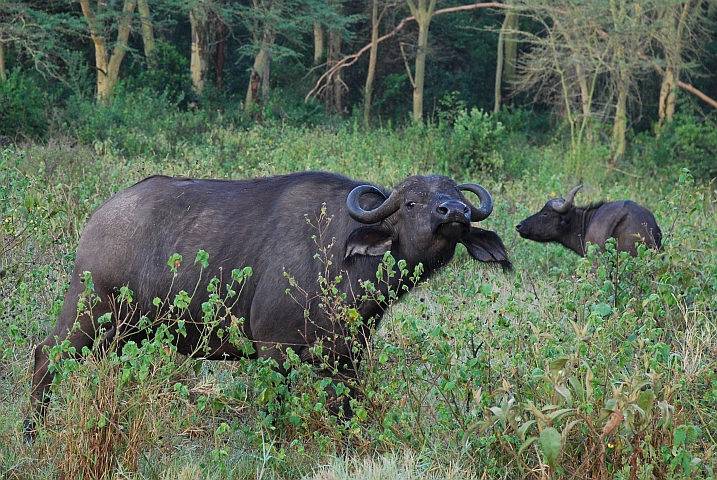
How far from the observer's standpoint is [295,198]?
5.26m

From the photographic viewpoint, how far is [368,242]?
16.4 feet

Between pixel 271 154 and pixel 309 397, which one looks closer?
pixel 309 397

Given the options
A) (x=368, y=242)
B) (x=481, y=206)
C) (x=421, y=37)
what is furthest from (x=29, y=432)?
(x=421, y=37)

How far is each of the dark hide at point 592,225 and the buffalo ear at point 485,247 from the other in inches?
176

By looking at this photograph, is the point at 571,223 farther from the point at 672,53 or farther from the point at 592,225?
the point at 672,53

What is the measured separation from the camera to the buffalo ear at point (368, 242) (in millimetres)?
4949

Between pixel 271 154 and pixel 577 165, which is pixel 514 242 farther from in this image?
pixel 577 165

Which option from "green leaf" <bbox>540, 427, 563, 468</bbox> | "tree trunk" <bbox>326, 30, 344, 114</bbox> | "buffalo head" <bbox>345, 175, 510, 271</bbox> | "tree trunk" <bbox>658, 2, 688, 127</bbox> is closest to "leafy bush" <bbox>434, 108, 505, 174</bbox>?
"tree trunk" <bbox>658, 2, 688, 127</bbox>

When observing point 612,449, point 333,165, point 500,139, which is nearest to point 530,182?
point 500,139

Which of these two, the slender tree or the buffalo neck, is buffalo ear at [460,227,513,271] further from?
the slender tree

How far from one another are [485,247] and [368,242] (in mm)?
685

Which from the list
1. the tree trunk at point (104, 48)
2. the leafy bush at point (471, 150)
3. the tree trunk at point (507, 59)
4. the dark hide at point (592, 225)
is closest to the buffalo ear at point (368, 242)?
the dark hide at point (592, 225)

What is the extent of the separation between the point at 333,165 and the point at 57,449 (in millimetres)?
9184

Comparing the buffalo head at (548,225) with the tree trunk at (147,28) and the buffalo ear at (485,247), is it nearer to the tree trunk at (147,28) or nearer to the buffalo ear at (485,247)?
the buffalo ear at (485,247)
